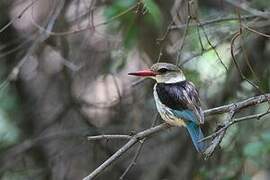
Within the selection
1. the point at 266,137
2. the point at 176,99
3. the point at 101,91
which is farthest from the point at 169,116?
the point at 101,91

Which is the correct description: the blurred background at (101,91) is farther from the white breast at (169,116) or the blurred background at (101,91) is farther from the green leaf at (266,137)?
the white breast at (169,116)

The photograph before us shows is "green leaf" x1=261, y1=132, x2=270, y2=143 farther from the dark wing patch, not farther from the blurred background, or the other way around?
the dark wing patch

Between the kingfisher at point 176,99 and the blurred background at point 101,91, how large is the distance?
24.8 inches

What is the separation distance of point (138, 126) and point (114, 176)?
0.44 metres

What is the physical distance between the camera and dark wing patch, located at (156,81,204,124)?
3.38 metres

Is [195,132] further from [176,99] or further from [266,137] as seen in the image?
[266,137]

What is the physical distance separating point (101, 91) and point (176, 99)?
6.63ft

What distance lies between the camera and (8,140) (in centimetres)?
501

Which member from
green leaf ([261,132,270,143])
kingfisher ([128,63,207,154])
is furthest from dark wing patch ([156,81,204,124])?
green leaf ([261,132,270,143])

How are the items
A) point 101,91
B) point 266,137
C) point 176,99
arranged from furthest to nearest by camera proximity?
point 101,91
point 266,137
point 176,99

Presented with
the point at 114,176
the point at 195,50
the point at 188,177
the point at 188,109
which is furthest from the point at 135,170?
the point at 188,109

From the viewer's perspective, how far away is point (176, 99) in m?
3.44

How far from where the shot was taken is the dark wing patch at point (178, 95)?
133 inches

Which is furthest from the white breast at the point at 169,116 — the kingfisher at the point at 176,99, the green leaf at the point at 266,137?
the green leaf at the point at 266,137
